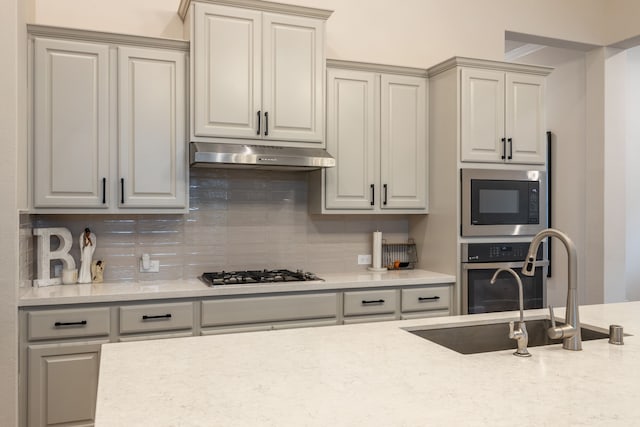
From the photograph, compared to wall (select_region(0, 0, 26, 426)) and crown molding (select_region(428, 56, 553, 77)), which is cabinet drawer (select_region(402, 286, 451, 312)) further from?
wall (select_region(0, 0, 26, 426))

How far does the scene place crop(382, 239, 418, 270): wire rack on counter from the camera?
4.13 meters

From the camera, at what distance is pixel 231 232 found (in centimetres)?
371

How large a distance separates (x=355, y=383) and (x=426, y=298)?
7.77ft

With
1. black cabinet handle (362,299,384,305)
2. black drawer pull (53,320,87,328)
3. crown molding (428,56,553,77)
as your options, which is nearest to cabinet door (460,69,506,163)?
crown molding (428,56,553,77)

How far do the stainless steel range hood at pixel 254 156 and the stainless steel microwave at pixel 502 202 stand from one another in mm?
1060

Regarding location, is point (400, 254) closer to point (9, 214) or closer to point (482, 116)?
point (482, 116)

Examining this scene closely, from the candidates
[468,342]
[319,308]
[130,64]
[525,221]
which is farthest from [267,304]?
[525,221]

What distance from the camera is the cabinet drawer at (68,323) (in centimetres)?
270

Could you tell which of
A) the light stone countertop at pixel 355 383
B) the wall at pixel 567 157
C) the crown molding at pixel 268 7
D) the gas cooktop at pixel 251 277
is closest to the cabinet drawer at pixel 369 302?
the gas cooktop at pixel 251 277

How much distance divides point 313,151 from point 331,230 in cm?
77

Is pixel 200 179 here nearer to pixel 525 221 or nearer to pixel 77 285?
pixel 77 285

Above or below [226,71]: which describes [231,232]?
below

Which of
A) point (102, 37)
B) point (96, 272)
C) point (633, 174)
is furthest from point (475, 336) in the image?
point (633, 174)

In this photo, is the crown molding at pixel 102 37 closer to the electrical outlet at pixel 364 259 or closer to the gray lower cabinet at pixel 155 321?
the gray lower cabinet at pixel 155 321
